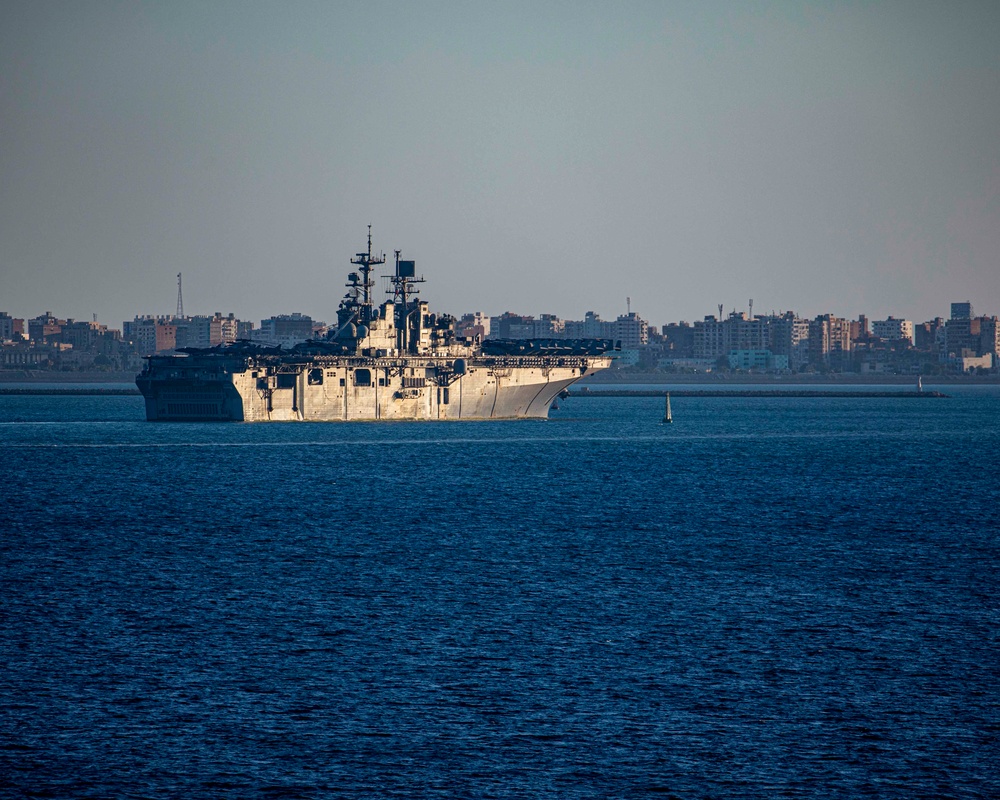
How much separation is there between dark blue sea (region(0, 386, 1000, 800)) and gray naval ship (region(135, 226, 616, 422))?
4690 centimetres

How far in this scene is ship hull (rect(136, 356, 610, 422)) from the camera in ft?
351

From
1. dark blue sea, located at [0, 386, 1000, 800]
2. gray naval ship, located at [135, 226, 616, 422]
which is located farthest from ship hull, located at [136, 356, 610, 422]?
dark blue sea, located at [0, 386, 1000, 800]

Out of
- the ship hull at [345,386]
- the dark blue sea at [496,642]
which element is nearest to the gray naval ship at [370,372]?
the ship hull at [345,386]

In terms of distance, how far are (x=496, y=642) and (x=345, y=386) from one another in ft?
277

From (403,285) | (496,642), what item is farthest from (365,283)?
(496,642)

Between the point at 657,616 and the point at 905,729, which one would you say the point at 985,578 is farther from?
the point at 905,729

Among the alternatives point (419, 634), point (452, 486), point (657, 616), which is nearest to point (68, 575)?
point (419, 634)

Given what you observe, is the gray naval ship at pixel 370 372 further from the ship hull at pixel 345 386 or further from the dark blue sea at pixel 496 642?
the dark blue sea at pixel 496 642

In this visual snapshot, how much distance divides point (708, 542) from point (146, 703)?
77.9 ft

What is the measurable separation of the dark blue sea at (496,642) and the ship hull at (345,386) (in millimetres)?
46798

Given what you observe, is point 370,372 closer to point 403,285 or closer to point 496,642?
point 403,285

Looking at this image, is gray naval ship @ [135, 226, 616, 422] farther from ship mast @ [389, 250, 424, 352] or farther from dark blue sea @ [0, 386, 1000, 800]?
dark blue sea @ [0, 386, 1000, 800]

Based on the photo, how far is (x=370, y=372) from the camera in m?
109

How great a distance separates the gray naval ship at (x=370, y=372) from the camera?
4220 inches
